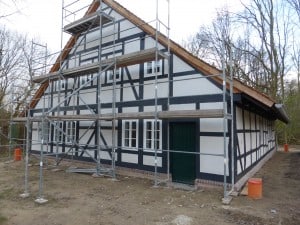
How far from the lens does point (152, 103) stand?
33.0 ft

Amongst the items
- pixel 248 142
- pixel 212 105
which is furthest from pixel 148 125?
pixel 248 142

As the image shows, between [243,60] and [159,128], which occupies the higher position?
[243,60]

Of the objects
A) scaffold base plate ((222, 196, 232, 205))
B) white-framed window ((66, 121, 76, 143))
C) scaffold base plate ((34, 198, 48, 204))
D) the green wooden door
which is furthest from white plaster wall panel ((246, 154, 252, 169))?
white-framed window ((66, 121, 76, 143))

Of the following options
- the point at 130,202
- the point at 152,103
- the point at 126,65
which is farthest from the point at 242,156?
the point at 126,65

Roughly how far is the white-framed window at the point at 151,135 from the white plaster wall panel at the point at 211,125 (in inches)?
65.5

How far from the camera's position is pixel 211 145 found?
8.52 m

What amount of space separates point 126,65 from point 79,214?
6197mm

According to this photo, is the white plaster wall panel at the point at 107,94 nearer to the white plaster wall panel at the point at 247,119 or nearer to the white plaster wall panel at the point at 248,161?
the white plaster wall panel at the point at 247,119

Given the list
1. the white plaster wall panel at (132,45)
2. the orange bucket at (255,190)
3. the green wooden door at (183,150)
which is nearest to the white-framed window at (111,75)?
the white plaster wall panel at (132,45)

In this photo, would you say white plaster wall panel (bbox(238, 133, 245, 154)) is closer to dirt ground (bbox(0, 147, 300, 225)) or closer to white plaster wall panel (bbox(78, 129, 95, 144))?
dirt ground (bbox(0, 147, 300, 225))

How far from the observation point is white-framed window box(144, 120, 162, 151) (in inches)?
384

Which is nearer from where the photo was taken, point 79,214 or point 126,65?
point 79,214

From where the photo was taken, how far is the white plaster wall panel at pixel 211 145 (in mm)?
8359

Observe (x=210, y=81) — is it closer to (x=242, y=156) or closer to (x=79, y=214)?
(x=242, y=156)
